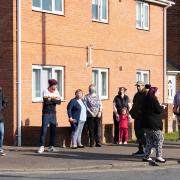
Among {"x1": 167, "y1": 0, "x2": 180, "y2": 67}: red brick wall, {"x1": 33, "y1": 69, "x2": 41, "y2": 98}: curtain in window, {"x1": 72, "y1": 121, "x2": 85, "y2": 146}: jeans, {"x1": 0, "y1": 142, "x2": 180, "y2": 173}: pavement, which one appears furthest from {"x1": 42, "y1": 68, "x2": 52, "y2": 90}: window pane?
{"x1": 167, "y1": 0, "x2": 180, "y2": 67}: red brick wall

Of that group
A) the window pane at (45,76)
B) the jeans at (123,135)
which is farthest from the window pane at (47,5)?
the jeans at (123,135)

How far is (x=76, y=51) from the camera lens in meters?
22.6

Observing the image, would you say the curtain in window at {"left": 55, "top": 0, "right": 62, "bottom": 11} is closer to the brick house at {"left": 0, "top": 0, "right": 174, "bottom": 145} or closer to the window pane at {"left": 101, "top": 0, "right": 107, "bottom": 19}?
the brick house at {"left": 0, "top": 0, "right": 174, "bottom": 145}

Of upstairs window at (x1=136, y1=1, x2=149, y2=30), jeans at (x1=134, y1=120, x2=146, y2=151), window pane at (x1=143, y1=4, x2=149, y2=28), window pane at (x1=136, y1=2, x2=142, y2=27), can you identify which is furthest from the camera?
window pane at (x1=143, y1=4, x2=149, y2=28)

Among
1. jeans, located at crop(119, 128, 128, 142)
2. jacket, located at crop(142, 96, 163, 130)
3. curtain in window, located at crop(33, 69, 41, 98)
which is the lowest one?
jeans, located at crop(119, 128, 128, 142)

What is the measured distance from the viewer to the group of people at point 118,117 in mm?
14969

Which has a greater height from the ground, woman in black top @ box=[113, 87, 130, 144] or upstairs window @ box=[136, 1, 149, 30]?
upstairs window @ box=[136, 1, 149, 30]

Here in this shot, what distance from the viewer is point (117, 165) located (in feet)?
48.5

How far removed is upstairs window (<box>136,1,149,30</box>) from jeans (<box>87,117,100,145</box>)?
9439 millimetres

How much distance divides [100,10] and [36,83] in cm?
525

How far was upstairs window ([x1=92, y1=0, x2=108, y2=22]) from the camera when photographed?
24.0 metres

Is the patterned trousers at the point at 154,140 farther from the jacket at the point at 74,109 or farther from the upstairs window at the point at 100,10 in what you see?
the upstairs window at the point at 100,10

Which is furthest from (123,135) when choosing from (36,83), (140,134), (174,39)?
(174,39)

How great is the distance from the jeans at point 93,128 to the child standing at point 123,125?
127cm
